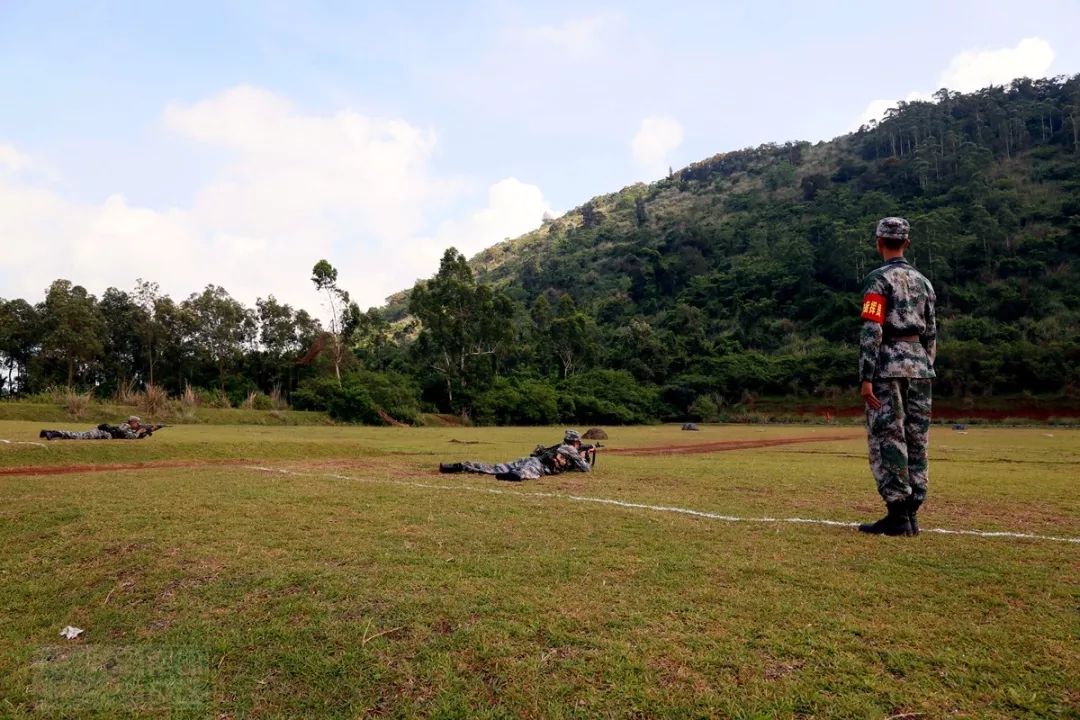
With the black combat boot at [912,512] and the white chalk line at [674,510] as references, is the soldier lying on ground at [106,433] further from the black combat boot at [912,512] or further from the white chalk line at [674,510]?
the black combat boot at [912,512]

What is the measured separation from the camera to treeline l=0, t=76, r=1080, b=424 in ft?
153

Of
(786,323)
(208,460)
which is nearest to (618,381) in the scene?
(786,323)

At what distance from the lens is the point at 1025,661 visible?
9.26ft

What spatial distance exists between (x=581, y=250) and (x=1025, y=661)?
118 metres

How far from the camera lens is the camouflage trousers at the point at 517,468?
10.1 meters

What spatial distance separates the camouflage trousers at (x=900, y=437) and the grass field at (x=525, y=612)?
463 mm

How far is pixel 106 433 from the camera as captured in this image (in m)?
16.7

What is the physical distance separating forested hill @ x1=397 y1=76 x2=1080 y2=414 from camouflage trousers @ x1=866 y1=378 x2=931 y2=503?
5052cm

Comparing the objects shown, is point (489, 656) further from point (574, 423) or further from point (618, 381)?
point (618, 381)

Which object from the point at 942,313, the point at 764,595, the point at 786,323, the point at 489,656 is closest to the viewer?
the point at 489,656

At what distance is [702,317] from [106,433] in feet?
217

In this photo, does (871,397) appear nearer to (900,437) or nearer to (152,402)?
(900,437)

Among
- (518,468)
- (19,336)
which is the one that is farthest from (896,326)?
(19,336)

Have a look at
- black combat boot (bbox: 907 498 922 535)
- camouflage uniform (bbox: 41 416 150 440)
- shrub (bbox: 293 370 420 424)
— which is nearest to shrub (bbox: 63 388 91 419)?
camouflage uniform (bbox: 41 416 150 440)
